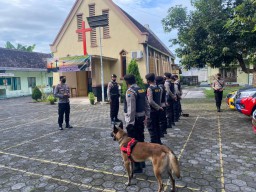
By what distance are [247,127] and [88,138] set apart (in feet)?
18.8

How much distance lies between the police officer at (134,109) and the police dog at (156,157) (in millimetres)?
405

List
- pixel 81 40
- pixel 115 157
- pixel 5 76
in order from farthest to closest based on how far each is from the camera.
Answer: pixel 5 76, pixel 81 40, pixel 115 157

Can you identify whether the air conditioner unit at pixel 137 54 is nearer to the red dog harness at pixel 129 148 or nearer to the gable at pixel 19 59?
the gable at pixel 19 59

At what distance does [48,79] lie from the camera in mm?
31266

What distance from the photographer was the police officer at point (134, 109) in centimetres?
444

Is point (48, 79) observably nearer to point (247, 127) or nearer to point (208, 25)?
point (208, 25)

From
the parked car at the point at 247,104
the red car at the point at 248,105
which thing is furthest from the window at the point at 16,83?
the red car at the point at 248,105

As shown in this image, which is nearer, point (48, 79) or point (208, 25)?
point (208, 25)

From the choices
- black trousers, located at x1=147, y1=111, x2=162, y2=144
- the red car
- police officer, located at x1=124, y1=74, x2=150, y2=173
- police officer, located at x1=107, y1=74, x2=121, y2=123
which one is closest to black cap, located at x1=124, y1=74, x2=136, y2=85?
police officer, located at x1=124, y1=74, x2=150, y2=173

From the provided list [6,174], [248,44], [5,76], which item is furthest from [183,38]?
[5,76]

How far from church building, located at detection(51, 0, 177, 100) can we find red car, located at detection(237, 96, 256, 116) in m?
10.1

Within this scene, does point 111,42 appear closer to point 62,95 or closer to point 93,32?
point 93,32

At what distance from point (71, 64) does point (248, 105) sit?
1265 cm

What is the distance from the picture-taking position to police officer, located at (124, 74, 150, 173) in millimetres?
4438
